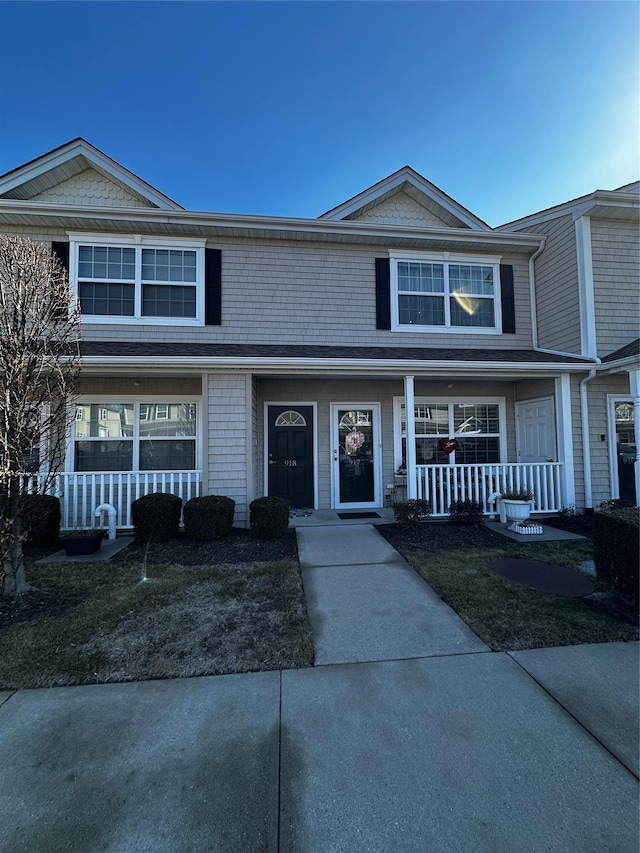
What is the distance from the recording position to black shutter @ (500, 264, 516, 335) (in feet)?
27.1

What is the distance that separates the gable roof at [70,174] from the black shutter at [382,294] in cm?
418

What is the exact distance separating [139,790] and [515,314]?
30.3ft

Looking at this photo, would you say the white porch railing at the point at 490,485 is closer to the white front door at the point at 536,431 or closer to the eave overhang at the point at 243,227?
the white front door at the point at 536,431

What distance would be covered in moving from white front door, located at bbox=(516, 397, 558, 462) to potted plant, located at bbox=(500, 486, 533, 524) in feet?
4.67

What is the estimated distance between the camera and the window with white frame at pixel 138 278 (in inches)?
283

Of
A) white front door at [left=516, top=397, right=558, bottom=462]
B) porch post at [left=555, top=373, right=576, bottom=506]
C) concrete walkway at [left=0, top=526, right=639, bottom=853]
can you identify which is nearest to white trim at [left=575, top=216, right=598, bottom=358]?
porch post at [left=555, top=373, right=576, bottom=506]

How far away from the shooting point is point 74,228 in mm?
7133

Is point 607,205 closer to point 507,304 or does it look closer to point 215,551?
point 507,304

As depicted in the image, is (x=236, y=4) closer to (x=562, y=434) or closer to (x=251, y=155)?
(x=251, y=155)

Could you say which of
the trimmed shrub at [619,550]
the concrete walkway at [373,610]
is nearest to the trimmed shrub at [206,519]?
the concrete walkway at [373,610]

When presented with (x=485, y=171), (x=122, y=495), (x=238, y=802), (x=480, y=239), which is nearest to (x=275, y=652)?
(x=238, y=802)

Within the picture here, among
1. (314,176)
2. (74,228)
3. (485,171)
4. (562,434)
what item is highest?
(314,176)

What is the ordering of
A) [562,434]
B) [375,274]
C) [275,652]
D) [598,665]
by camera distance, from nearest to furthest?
1. [598,665]
2. [275,652]
3. [562,434]
4. [375,274]

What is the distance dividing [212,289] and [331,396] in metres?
3.13
